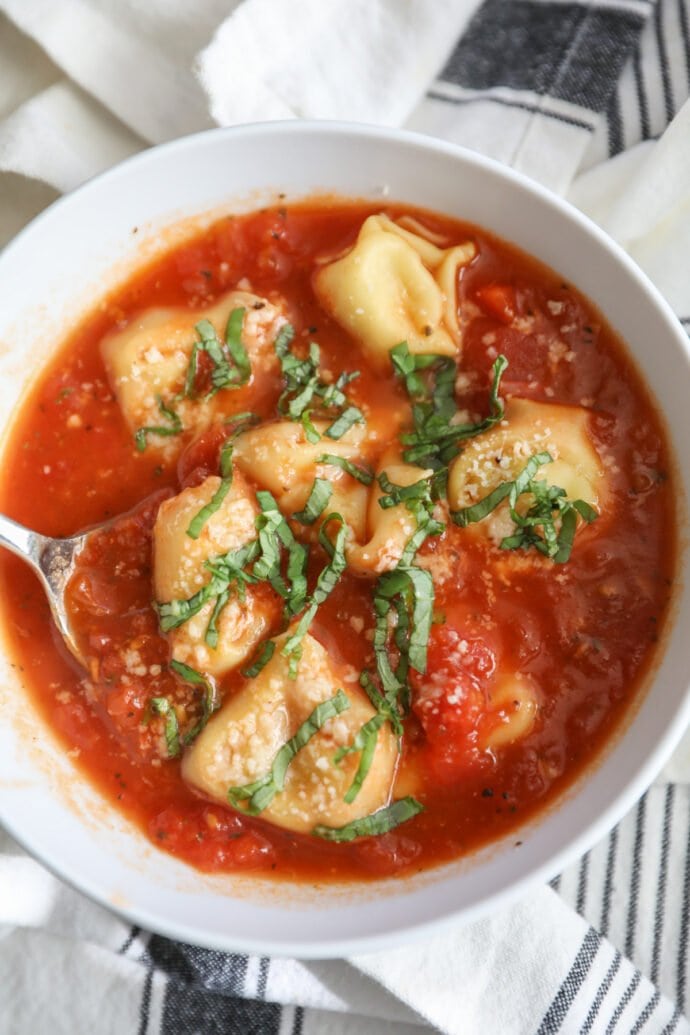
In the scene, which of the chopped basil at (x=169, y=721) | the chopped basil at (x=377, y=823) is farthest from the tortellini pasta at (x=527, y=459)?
the chopped basil at (x=169, y=721)

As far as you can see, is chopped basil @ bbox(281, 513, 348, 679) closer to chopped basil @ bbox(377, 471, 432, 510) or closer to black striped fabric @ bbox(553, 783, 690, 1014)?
chopped basil @ bbox(377, 471, 432, 510)

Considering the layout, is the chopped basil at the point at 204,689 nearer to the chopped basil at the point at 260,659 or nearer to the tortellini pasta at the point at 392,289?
the chopped basil at the point at 260,659

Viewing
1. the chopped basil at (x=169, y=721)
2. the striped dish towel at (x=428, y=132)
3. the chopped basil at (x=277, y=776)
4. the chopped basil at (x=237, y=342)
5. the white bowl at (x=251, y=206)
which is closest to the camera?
the white bowl at (x=251, y=206)

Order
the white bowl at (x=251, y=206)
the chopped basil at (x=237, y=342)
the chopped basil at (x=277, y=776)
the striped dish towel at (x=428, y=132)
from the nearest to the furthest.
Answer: the white bowl at (x=251, y=206)
the chopped basil at (x=277, y=776)
the chopped basil at (x=237, y=342)
the striped dish towel at (x=428, y=132)

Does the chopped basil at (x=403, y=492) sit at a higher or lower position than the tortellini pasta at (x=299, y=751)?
higher

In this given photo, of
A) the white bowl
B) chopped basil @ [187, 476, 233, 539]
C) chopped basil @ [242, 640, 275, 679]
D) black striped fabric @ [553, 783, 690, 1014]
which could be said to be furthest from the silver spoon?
black striped fabric @ [553, 783, 690, 1014]

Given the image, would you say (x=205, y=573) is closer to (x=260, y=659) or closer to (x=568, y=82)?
(x=260, y=659)

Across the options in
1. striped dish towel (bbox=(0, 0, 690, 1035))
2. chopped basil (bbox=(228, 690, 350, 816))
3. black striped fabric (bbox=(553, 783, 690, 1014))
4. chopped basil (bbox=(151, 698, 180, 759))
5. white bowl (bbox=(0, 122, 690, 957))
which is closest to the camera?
white bowl (bbox=(0, 122, 690, 957))
